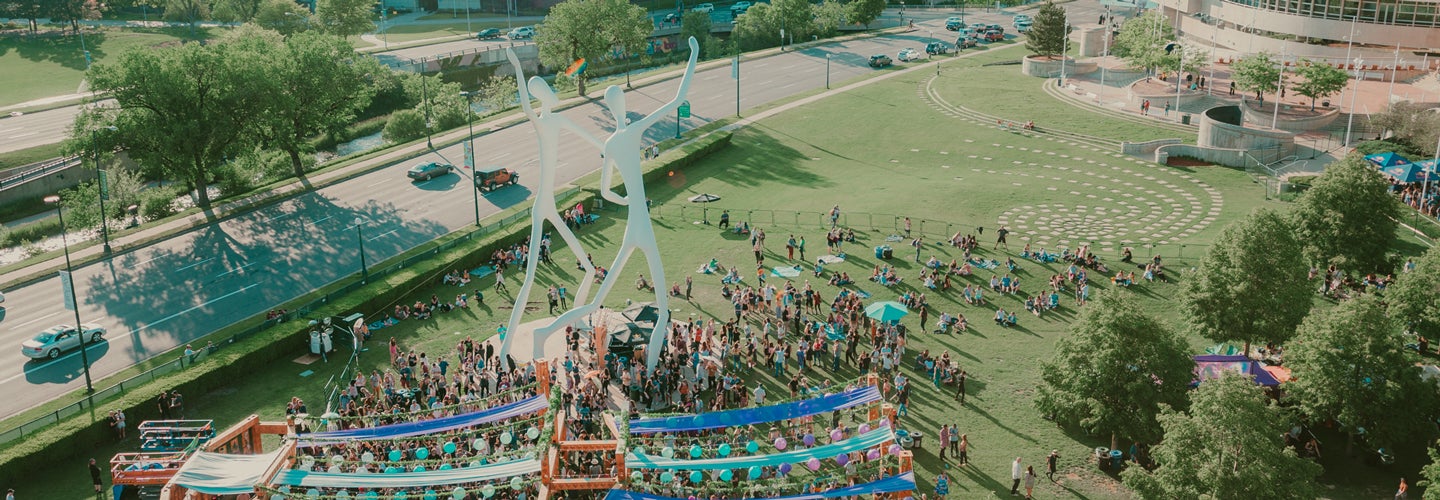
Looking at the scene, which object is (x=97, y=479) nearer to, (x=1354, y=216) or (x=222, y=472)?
(x=222, y=472)

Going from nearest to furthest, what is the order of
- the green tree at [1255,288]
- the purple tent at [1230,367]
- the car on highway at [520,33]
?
the purple tent at [1230,367] < the green tree at [1255,288] < the car on highway at [520,33]

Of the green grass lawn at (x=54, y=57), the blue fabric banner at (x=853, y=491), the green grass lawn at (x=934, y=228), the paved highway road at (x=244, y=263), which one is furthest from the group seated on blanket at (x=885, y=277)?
the green grass lawn at (x=54, y=57)

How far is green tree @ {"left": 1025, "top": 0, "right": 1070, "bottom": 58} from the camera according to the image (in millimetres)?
100312

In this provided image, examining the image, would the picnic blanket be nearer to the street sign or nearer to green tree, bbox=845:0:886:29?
the street sign

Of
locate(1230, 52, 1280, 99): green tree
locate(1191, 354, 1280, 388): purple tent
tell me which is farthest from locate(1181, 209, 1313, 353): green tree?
locate(1230, 52, 1280, 99): green tree

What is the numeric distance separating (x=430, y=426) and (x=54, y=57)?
4145 inches

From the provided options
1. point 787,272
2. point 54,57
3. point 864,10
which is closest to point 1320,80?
point 787,272

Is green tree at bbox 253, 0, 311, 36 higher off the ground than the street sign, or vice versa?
green tree at bbox 253, 0, 311, 36

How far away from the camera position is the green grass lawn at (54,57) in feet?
348

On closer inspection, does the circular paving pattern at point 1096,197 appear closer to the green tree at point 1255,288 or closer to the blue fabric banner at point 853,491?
the green tree at point 1255,288

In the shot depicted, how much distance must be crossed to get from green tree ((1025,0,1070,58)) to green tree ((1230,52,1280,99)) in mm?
20885

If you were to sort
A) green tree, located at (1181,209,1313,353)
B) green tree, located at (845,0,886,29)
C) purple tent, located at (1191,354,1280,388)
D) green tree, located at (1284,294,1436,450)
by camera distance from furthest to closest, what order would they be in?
green tree, located at (845,0,886,29)
green tree, located at (1181,209,1313,353)
purple tent, located at (1191,354,1280,388)
green tree, located at (1284,294,1436,450)

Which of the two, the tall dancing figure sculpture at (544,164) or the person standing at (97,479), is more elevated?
the tall dancing figure sculpture at (544,164)

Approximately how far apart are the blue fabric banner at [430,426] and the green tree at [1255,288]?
24.7 m
